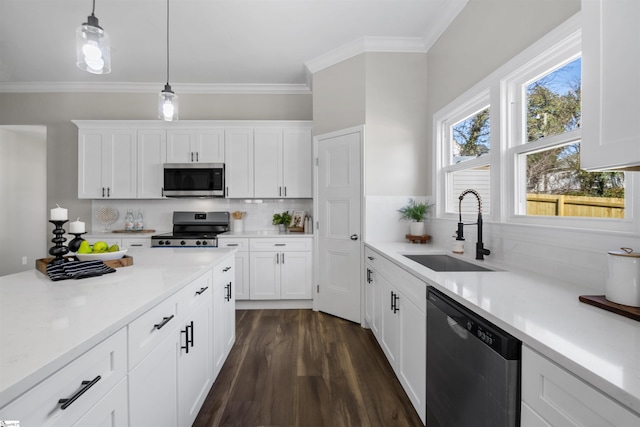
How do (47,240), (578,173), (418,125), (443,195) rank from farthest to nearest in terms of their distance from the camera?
(47,240) → (418,125) → (443,195) → (578,173)

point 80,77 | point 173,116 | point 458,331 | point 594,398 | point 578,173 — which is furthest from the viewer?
point 80,77

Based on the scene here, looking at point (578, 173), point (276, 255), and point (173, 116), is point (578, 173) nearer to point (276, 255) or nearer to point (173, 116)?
point (173, 116)

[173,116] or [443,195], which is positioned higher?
[173,116]

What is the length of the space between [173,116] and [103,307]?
168cm

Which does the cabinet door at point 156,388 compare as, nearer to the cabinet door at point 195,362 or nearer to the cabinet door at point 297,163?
the cabinet door at point 195,362

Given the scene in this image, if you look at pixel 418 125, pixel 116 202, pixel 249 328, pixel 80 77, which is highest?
pixel 80 77

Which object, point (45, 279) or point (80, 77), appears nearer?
point (45, 279)

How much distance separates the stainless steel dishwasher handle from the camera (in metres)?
1.18

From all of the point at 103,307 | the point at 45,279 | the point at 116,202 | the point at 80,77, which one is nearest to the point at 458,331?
the point at 103,307

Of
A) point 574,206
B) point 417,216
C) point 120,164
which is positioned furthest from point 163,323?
point 120,164

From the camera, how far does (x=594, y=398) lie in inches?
25.8

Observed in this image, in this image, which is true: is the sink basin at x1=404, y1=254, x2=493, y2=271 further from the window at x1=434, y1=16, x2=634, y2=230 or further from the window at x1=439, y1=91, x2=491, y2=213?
the window at x1=439, y1=91, x2=491, y2=213

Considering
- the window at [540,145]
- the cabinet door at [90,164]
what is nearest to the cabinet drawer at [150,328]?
the window at [540,145]

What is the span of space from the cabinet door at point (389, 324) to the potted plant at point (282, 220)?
72.2 inches
